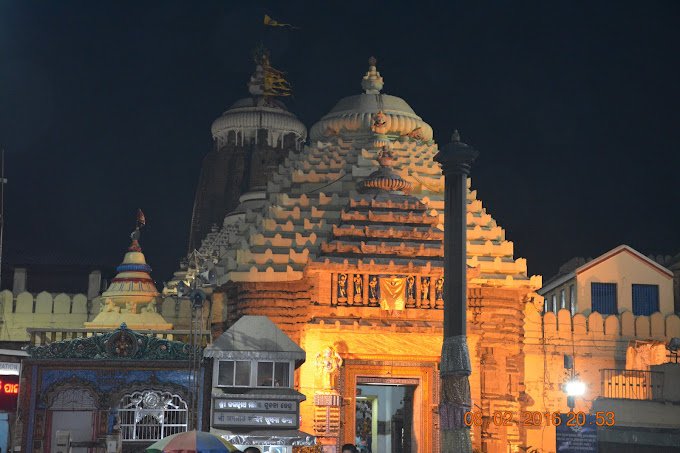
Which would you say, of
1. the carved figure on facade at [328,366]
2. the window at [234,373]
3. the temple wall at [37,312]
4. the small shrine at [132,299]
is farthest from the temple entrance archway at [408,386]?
the temple wall at [37,312]

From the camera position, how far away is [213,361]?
26859mm

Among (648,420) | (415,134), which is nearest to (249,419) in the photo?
(648,420)

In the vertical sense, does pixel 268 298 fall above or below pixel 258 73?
below

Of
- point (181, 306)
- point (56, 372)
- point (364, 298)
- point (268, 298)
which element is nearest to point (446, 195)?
point (364, 298)

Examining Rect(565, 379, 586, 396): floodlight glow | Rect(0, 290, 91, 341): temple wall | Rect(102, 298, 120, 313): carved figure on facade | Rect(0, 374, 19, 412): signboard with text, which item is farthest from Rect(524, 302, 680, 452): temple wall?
Rect(0, 374, 19, 412): signboard with text

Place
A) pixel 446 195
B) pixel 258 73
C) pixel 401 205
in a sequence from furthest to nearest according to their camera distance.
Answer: pixel 258 73 → pixel 401 205 → pixel 446 195

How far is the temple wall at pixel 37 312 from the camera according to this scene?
41.2 m

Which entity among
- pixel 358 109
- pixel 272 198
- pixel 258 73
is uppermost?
pixel 258 73

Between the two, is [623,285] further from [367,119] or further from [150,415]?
[150,415]

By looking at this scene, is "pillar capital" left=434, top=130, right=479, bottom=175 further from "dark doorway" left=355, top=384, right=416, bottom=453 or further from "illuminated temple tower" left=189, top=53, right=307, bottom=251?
"illuminated temple tower" left=189, top=53, right=307, bottom=251

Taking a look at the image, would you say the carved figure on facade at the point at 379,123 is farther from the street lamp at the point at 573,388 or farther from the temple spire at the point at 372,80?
the street lamp at the point at 573,388

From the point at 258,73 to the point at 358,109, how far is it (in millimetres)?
22127

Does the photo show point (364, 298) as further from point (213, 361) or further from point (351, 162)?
point (351, 162)

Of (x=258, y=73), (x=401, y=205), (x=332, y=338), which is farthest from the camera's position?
(x=258, y=73)
